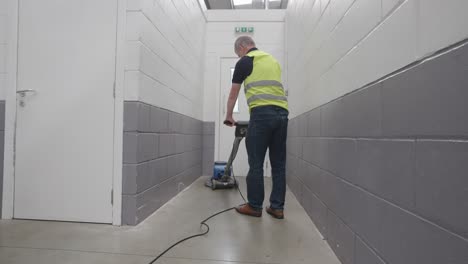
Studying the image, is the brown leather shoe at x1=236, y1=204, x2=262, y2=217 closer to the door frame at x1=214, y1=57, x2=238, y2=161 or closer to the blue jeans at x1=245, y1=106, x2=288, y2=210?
the blue jeans at x1=245, y1=106, x2=288, y2=210

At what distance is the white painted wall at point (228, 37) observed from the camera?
4.25 m

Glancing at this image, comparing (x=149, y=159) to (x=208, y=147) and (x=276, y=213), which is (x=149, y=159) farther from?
(x=208, y=147)

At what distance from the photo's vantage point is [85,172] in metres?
1.84

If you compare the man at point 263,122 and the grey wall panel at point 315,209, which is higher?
the man at point 263,122

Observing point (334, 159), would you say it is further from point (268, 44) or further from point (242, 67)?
point (268, 44)

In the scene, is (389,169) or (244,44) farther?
(244,44)

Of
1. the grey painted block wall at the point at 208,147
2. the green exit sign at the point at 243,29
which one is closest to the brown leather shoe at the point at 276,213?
the grey painted block wall at the point at 208,147

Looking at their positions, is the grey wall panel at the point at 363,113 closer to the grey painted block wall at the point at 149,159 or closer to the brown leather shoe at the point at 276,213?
the brown leather shoe at the point at 276,213

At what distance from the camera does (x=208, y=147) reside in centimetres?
425

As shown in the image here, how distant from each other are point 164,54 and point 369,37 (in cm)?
173

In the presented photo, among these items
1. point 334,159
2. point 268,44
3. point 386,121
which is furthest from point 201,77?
point 386,121

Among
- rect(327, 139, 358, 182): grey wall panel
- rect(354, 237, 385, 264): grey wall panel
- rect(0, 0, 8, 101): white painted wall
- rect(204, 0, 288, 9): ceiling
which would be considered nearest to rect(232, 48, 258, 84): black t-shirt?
rect(327, 139, 358, 182): grey wall panel

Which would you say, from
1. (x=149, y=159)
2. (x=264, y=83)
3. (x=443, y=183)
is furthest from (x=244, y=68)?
(x=443, y=183)

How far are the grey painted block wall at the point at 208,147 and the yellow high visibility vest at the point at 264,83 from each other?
7.31 feet
